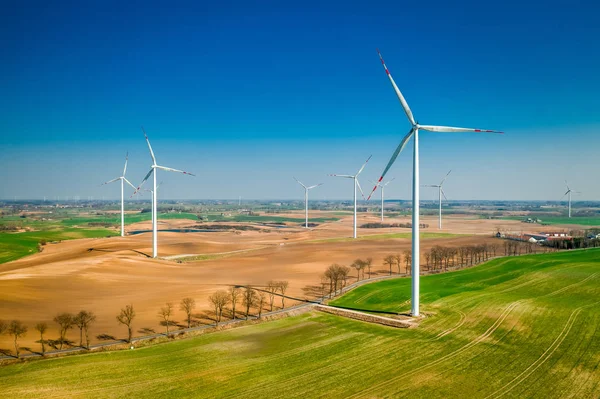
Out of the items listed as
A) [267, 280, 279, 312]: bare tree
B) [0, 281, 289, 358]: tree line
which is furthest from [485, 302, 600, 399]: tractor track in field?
[267, 280, 279, 312]: bare tree

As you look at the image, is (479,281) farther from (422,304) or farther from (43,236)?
(43,236)

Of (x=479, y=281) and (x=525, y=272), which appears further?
(x=525, y=272)

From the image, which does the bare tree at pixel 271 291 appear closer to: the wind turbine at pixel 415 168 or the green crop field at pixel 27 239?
the wind turbine at pixel 415 168

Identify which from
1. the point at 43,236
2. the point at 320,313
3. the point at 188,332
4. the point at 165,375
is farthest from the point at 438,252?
the point at 43,236

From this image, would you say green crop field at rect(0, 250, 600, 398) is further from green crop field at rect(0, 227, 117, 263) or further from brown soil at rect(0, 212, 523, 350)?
green crop field at rect(0, 227, 117, 263)

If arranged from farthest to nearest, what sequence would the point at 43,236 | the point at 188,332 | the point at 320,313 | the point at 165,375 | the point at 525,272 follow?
the point at 43,236, the point at 525,272, the point at 320,313, the point at 188,332, the point at 165,375

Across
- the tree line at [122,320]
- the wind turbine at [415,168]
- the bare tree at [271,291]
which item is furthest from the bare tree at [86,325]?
the wind turbine at [415,168]
